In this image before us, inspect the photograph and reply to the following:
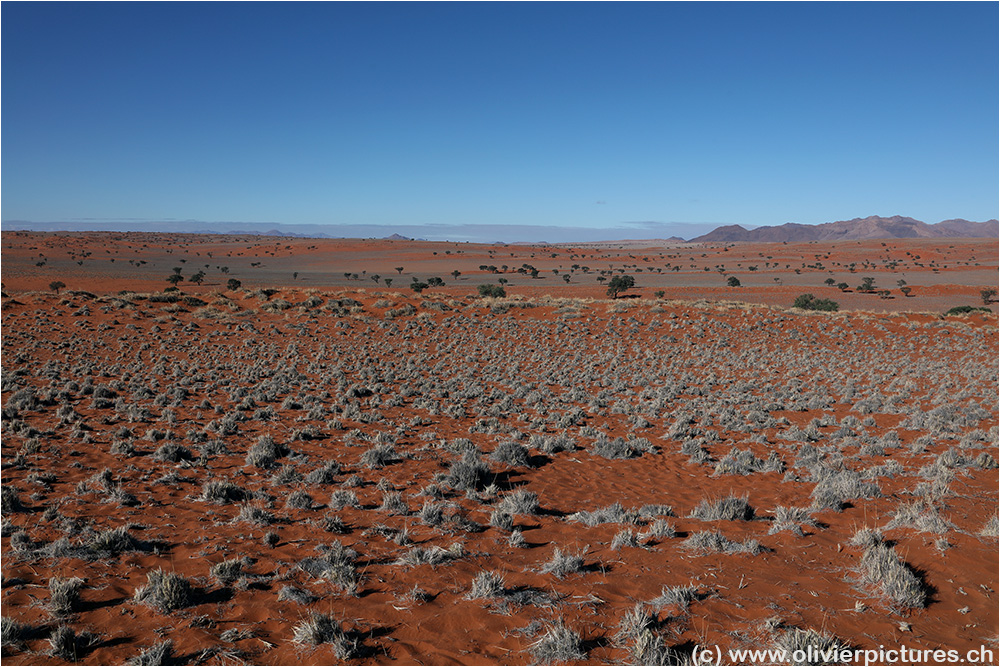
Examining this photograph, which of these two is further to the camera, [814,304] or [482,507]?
[814,304]

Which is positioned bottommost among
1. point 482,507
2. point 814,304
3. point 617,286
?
point 482,507

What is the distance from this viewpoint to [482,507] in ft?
25.0

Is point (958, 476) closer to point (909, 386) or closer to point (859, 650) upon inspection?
point (859, 650)

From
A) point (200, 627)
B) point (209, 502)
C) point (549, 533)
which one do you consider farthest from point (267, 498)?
point (549, 533)

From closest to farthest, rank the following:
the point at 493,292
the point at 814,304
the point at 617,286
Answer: the point at 814,304 < the point at 493,292 < the point at 617,286

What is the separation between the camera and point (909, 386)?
17.2 m

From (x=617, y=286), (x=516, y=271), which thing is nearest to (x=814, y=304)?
(x=617, y=286)

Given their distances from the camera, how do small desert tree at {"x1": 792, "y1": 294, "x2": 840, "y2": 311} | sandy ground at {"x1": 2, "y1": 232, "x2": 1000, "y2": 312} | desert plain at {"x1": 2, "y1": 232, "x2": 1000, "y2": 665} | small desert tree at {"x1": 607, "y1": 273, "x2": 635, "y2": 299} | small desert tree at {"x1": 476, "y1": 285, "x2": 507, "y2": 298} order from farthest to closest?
1. sandy ground at {"x1": 2, "y1": 232, "x2": 1000, "y2": 312}
2. small desert tree at {"x1": 607, "y1": 273, "x2": 635, "y2": 299}
3. small desert tree at {"x1": 476, "y1": 285, "x2": 507, "y2": 298}
4. small desert tree at {"x1": 792, "y1": 294, "x2": 840, "y2": 311}
5. desert plain at {"x1": 2, "y1": 232, "x2": 1000, "y2": 665}

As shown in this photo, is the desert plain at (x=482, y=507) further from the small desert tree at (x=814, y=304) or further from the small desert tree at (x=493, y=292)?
the small desert tree at (x=493, y=292)

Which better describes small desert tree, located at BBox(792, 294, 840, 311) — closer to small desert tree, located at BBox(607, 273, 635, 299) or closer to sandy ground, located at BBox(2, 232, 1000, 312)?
sandy ground, located at BBox(2, 232, 1000, 312)

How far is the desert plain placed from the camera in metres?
4.39

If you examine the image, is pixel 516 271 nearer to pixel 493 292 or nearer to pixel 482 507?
pixel 493 292

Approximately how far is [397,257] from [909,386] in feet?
371

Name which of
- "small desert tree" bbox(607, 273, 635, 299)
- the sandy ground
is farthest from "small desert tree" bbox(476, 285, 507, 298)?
"small desert tree" bbox(607, 273, 635, 299)
